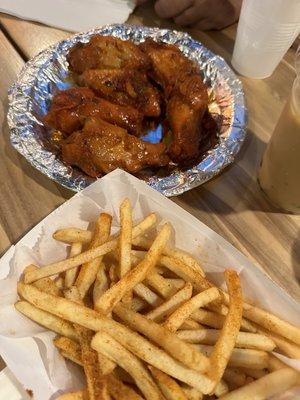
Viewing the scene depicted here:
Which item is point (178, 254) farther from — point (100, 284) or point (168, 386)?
point (168, 386)

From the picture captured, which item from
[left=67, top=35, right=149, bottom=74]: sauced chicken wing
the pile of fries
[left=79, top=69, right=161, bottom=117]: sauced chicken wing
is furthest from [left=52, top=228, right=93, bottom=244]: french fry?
[left=67, top=35, right=149, bottom=74]: sauced chicken wing

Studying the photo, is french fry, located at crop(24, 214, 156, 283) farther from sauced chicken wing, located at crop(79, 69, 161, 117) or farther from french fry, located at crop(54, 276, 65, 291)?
sauced chicken wing, located at crop(79, 69, 161, 117)

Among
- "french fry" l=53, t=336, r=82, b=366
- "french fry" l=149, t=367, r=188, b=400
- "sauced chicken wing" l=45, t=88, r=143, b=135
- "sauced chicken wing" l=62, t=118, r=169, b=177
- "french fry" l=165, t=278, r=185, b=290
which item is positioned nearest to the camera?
"french fry" l=149, t=367, r=188, b=400

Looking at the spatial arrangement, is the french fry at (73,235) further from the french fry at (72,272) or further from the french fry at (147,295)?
the french fry at (147,295)

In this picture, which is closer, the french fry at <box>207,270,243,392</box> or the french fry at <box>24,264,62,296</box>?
the french fry at <box>207,270,243,392</box>

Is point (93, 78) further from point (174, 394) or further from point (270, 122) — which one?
point (174, 394)

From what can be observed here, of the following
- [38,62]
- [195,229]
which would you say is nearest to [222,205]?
[195,229]

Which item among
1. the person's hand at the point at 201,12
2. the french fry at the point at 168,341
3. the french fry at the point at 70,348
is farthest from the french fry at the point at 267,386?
the person's hand at the point at 201,12
